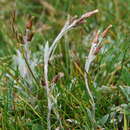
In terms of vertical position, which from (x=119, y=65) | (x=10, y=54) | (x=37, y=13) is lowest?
(x=119, y=65)

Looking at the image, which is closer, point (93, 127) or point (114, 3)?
point (93, 127)

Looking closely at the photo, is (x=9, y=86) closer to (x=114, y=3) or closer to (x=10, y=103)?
(x=10, y=103)

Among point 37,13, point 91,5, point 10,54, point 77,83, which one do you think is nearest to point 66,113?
point 77,83

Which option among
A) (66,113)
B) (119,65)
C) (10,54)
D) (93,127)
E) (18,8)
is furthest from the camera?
(18,8)

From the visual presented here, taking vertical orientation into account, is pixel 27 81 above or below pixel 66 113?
above

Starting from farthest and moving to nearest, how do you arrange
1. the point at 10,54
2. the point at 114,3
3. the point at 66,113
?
the point at 114,3 < the point at 10,54 < the point at 66,113

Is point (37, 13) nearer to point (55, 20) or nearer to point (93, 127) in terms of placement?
point (55, 20)

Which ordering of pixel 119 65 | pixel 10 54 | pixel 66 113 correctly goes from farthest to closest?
pixel 10 54
pixel 119 65
pixel 66 113

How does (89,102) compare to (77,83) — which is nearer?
(89,102)

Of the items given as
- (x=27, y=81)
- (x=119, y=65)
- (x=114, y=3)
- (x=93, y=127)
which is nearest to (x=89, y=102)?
(x=93, y=127)
